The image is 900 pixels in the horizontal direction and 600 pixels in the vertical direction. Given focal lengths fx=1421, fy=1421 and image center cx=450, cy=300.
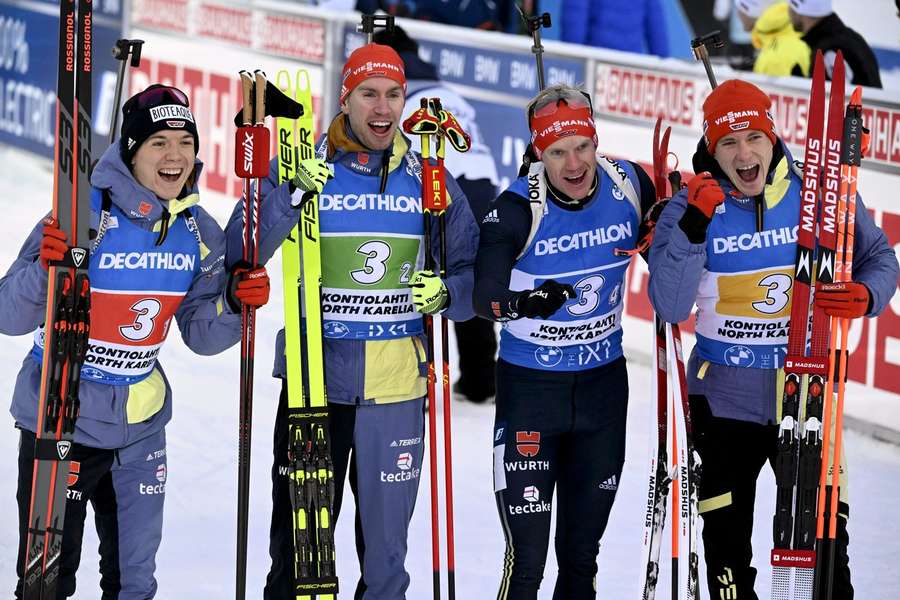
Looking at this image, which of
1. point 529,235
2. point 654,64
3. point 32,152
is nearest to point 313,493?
point 529,235

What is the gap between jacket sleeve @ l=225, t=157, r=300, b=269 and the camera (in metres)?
4.26

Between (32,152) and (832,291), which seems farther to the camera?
(32,152)

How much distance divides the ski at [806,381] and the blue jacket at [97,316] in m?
1.69

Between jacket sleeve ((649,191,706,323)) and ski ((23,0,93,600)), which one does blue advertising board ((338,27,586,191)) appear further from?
ski ((23,0,93,600))

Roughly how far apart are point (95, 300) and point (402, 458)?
3.46 ft

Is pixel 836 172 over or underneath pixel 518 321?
Result: over

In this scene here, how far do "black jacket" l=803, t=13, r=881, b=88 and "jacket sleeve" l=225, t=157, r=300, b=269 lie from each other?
4.69 metres

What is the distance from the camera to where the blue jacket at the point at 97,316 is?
404cm

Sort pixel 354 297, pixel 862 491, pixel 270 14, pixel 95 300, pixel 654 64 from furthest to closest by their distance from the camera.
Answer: pixel 270 14 < pixel 654 64 < pixel 862 491 < pixel 354 297 < pixel 95 300

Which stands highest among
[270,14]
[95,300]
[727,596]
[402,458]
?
[270,14]

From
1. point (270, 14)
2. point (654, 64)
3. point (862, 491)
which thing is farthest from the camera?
point (270, 14)

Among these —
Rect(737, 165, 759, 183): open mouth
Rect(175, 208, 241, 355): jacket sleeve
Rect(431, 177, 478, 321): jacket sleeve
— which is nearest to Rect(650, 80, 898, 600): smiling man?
Rect(737, 165, 759, 183): open mouth

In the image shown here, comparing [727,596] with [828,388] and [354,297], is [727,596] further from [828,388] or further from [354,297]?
[354,297]

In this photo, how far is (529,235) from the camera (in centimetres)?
429
